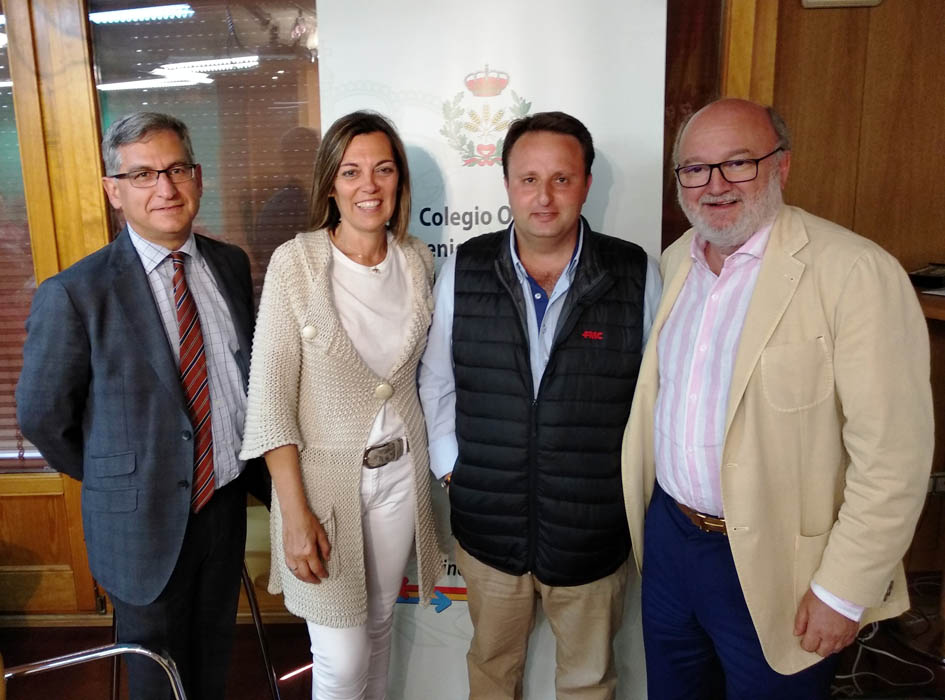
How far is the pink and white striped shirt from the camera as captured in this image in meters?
1.44

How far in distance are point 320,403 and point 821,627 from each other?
3.85ft

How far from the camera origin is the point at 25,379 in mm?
1528

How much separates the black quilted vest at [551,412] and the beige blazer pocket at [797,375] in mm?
392

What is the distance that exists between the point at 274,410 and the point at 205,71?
147 cm

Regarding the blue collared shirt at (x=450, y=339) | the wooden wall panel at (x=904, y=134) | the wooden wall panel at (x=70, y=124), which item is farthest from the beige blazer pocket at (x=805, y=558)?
the wooden wall panel at (x=70, y=124)

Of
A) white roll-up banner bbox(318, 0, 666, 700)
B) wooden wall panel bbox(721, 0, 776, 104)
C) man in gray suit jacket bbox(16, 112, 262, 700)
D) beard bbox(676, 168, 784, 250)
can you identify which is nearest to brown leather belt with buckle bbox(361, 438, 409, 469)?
man in gray suit jacket bbox(16, 112, 262, 700)

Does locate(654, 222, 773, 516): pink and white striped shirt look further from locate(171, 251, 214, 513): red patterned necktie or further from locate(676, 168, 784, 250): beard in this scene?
locate(171, 251, 214, 513): red patterned necktie

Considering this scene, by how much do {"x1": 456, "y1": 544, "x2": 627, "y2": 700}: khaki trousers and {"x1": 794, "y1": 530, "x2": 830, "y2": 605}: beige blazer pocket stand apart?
0.54 meters

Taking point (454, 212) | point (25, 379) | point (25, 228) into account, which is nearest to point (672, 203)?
point (454, 212)

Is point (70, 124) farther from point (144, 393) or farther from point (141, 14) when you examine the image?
point (144, 393)

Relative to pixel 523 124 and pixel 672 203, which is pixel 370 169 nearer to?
pixel 523 124

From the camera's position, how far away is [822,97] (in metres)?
2.72

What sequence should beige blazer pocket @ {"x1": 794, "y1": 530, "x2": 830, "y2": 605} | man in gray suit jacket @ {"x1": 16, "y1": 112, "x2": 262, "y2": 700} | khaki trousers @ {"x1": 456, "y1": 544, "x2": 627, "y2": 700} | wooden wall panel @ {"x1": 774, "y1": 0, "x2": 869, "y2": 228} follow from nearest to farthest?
1. beige blazer pocket @ {"x1": 794, "y1": 530, "x2": 830, "y2": 605}
2. man in gray suit jacket @ {"x1": 16, "y1": 112, "x2": 262, "y2": 700}
3. khaki trousers @ {"x1": 456, "y1": 544, "x2": 627, "y2": 700}
4. wooden wall panel @ {"x1": 774, "y1": 0, "x2": 869, "y2": 228}

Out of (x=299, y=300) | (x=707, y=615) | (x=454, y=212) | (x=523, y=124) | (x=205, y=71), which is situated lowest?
(x=707, y=615)
